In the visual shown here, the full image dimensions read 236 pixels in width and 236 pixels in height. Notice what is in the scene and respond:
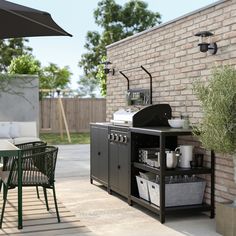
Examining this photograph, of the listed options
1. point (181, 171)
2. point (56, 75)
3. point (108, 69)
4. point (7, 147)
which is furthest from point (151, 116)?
point (56, 75)

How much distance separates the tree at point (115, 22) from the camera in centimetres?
2062

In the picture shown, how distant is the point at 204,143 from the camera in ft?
13.5

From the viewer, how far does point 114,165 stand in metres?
5.84

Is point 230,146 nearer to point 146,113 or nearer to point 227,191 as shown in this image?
point 227,191

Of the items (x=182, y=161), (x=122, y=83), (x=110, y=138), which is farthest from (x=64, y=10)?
(x=182, y=161)

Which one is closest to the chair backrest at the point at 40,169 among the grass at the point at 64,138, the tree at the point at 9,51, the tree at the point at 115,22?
the grass at the point at 64,138

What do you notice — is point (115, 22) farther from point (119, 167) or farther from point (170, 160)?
point (170, 160)

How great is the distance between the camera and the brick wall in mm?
4633

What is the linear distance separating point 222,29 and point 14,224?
3033mm

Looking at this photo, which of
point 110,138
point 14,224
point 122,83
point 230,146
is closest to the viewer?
point 230,146

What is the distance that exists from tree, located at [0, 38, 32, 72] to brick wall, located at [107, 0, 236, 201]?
49.2 feet

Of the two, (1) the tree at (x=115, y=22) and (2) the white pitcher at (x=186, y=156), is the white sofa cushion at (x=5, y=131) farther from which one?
(1) the tree at (x=115, y=22)

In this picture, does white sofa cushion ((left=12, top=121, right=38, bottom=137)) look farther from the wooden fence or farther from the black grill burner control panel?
the wooden fence

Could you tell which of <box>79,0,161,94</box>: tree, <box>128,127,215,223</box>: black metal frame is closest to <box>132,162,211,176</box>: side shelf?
<box>128,127,215,223</box>: black metal frame
